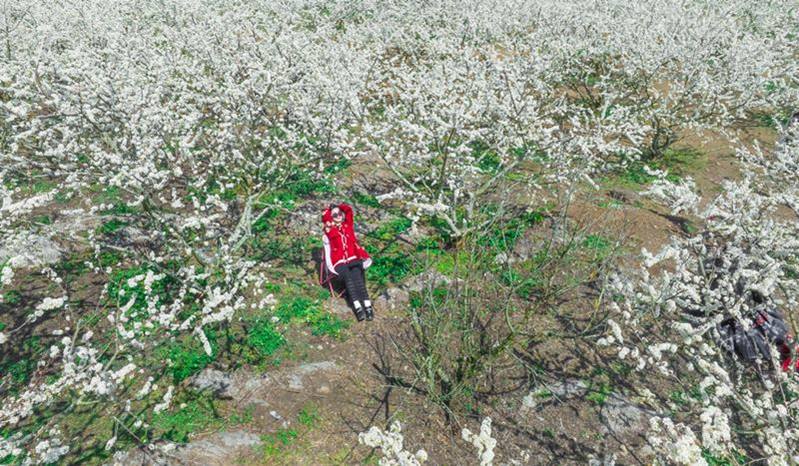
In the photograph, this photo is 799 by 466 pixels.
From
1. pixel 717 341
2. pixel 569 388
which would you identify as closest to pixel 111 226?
pixel 569 388

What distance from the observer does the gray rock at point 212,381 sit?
20.7ft

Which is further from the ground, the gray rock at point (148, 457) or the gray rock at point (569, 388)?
the gray rock at point (148, 457)

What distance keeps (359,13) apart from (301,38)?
7879 millimetres

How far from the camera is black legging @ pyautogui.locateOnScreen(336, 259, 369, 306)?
7.64 meters

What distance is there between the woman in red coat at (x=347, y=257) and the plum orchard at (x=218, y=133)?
3.43ft

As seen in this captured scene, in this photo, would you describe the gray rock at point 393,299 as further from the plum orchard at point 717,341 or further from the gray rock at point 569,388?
the plum orchard at point 717,341

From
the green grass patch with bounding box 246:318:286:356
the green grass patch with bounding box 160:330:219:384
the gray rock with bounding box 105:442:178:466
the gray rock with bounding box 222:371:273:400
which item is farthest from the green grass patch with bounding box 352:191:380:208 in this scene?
the gray rock with bounding box 105:442:178:466

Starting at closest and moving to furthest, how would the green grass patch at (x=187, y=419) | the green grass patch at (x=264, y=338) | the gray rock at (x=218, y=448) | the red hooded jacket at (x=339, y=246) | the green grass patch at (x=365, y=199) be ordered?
the gray rock at (x=218, y=448)
the green grass patch at (x=187, y=419)
the green grass patch at (x=264, y=338)
the red hooded jacket at (x=339, y=246)
the green grass patch at (x=365, y=199)

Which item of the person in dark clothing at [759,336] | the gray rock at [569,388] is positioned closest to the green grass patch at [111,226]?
the gray rock at [569,388]

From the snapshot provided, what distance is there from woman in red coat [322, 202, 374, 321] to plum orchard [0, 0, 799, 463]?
41.2 inches

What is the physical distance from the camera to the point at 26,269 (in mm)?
8148

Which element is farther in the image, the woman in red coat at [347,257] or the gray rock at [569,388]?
the woman in red coat at [347,257]

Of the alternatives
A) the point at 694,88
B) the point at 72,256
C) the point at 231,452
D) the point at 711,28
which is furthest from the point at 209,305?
the point at 711,28

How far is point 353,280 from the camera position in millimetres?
7684
